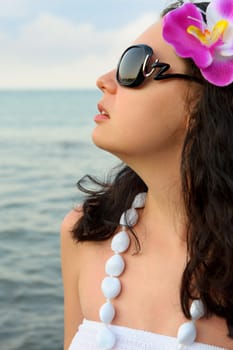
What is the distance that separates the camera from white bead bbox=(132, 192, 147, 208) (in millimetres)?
2270

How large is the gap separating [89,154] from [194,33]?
40.2ft

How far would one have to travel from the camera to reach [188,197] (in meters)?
2.07

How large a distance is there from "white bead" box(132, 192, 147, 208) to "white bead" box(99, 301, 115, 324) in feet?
1.12

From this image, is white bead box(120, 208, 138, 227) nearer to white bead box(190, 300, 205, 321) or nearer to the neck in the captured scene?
the neck

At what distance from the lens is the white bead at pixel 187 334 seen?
1.97m

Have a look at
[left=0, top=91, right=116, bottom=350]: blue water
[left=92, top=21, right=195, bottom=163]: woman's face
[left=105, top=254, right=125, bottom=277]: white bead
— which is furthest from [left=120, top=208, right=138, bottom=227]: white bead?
[left=0, top=91, right=116, bottom=350]: blue water

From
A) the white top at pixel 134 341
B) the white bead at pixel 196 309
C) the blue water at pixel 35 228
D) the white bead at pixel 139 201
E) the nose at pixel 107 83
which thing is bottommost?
the blue water at pixel 35 228

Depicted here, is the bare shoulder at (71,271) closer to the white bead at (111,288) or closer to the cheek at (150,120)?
the white bead at (111,288)

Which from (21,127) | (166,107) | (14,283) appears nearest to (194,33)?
(166,107)

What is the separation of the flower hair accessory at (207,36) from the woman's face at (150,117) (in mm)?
64

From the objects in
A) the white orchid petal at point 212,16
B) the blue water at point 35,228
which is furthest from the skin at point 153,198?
the blue water at point 35,228

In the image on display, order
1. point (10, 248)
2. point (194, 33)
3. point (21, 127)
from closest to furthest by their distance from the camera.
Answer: point (194, 33), point (10, 248), point (21, 127)

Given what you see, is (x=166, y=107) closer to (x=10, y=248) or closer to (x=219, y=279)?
(x=219, y=279)

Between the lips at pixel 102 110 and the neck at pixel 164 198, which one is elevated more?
the lips at pixel 102 110
